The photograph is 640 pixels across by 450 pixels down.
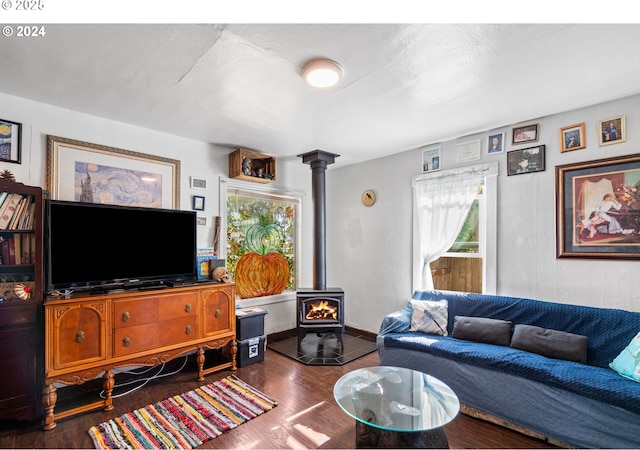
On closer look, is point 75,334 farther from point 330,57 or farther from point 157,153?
point 330,57

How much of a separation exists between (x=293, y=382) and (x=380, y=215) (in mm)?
2312

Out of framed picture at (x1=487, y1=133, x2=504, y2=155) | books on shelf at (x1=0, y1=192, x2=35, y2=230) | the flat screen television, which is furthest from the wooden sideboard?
framed picture at (x1=487, y1=133, x2=504, y2=155)

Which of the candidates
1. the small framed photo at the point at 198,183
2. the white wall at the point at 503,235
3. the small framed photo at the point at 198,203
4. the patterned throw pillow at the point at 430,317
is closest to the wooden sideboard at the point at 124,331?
the small framed photo at the point at 198,203

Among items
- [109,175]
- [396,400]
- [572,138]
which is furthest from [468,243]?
[109,175]

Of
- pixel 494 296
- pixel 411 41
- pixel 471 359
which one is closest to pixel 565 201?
pixel 494 296

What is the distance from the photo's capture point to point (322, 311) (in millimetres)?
3613

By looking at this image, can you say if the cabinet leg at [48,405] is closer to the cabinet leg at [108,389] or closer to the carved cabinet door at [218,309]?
the cabinet leg at [108,389]

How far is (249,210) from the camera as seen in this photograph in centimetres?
388

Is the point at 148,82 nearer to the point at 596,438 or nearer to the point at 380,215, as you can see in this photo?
the point at 380,215

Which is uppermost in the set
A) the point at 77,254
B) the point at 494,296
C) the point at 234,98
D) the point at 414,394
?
the point at 234,98

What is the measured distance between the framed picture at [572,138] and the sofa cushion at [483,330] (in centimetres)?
162

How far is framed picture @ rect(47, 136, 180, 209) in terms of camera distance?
2.54m

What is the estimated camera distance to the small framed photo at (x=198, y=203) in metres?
3.32

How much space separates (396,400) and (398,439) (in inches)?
8.8
